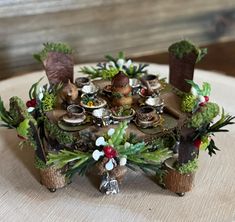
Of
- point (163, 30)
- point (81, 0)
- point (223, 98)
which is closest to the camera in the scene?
point (223, 98)

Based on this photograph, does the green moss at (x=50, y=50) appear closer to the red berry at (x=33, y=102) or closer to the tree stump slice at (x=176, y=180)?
the red berry at (x=33, y=102)

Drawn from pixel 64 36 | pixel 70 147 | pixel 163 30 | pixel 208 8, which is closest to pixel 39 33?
pixel 64 36

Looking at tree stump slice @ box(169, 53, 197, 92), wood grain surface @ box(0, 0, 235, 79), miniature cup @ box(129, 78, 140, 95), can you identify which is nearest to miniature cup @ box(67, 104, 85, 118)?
miniature cup @ box(129, 78, 140, 95)

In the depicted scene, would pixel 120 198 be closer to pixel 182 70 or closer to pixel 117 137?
pixel 117 137

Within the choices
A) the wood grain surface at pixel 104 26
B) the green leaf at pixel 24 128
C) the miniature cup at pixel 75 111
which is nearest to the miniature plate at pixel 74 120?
the miniature cup at pixel 75 111

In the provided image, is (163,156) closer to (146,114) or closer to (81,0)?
(146,114)

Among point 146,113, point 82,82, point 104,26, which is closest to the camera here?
point 146,113

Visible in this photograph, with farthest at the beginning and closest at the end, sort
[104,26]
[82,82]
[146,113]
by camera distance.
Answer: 1. [104,26]
2. [82,82]
3. [146,113]

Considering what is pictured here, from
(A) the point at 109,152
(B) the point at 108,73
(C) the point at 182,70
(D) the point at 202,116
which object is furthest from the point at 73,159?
(C) the point at 182,70
